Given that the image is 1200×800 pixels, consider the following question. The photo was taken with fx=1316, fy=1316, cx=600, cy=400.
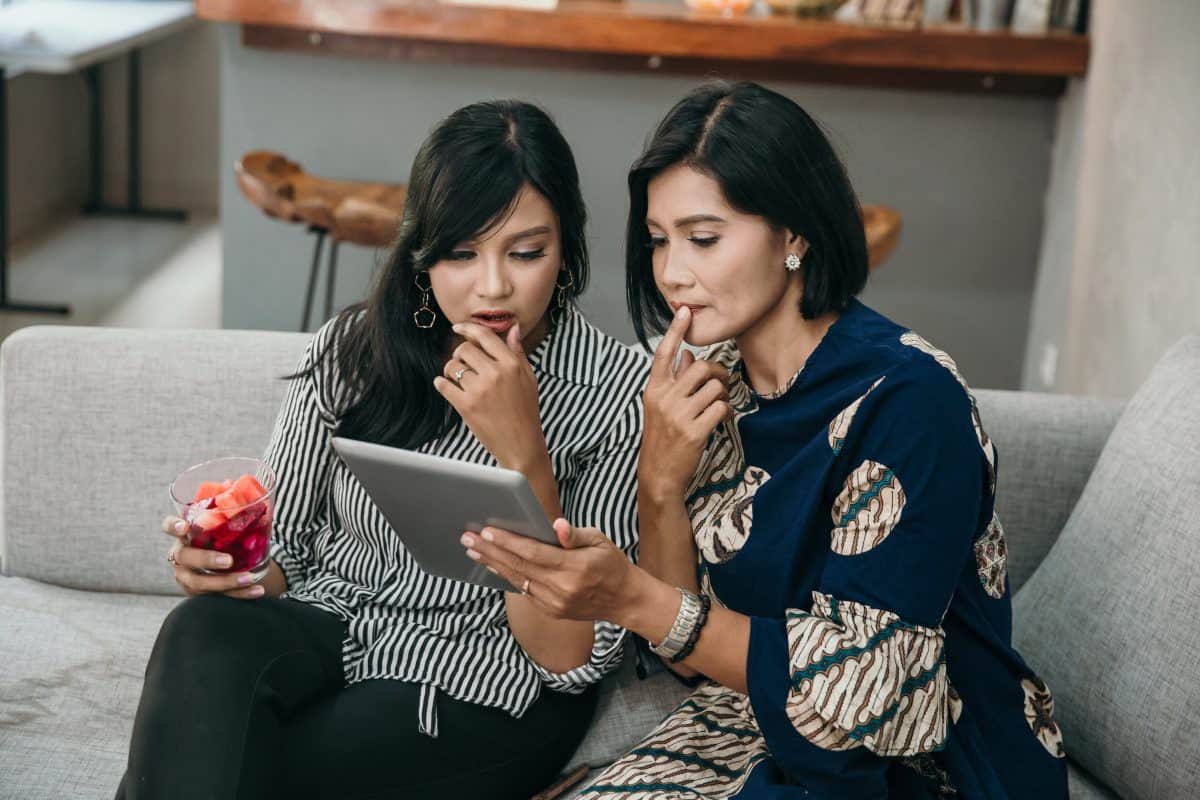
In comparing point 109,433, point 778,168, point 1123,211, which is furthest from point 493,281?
point 1123,211

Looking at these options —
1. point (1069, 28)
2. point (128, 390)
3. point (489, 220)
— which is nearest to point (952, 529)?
point (489, 220)

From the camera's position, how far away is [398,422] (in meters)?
1.70

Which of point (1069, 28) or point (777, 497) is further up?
point (1069, 28)

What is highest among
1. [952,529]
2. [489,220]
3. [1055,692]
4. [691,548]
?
[489,220]

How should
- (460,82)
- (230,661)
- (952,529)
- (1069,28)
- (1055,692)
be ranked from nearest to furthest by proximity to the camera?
(952,529)
(230,661)
(1055,692)
(1069,28)
(460,82)

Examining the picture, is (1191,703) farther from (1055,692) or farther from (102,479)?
(102,479)

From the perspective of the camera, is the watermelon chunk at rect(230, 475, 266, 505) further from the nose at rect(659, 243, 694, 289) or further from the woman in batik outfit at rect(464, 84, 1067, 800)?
the nose at rect(659, 243, 694, 289)

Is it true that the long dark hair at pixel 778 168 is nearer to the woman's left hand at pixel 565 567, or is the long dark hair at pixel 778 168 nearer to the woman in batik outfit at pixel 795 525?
the woman in batik outfit at pixel 795 525

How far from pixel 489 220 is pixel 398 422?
0.30 meters

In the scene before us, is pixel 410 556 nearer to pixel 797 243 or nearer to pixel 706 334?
pixel 706 334

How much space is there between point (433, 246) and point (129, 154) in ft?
16.9

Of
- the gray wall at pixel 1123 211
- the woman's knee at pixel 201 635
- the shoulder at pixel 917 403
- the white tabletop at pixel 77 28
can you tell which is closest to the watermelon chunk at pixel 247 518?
the woman's knee at pixel 201 635

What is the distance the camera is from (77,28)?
496 cm

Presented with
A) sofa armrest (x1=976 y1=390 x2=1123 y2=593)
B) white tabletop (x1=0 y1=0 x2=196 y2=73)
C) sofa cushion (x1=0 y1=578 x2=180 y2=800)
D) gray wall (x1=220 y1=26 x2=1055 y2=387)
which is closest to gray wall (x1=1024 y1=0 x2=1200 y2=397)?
gray wall (x1=220 y1=26 x2=1055 y2=387)
